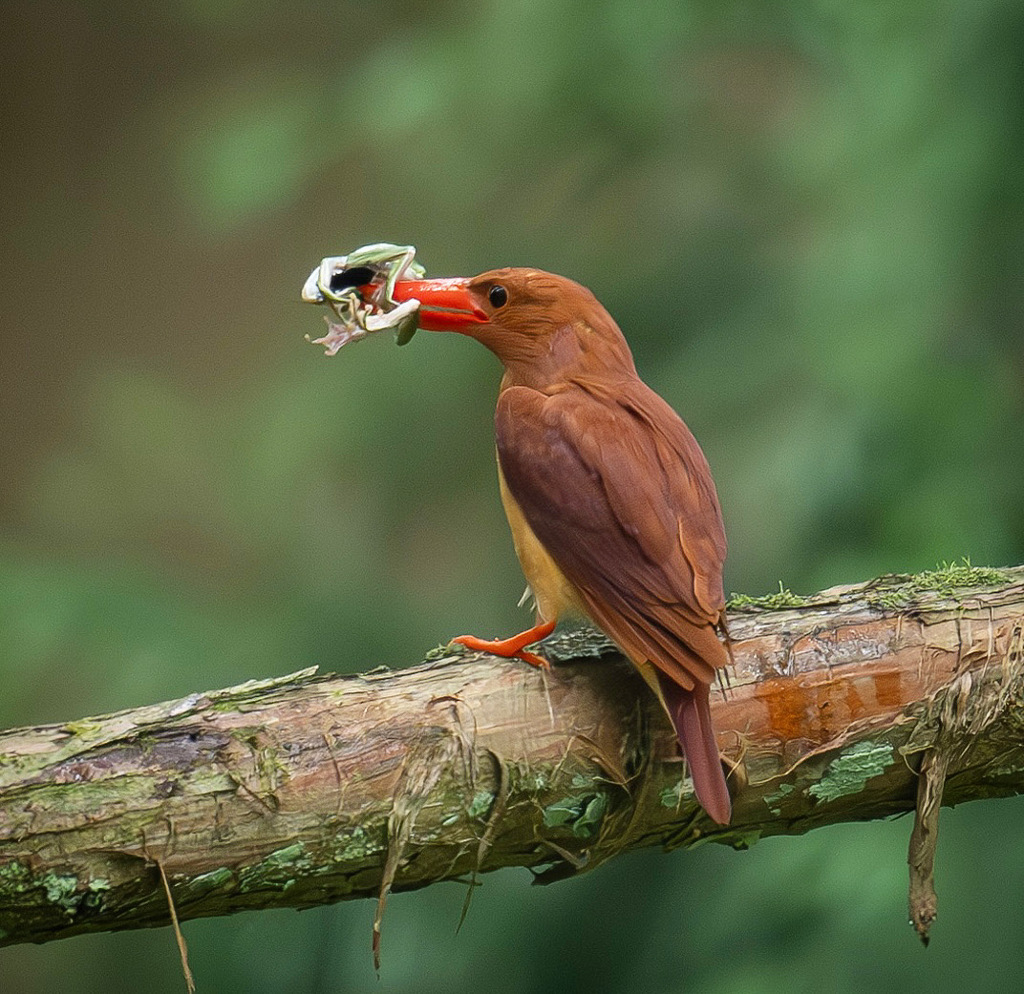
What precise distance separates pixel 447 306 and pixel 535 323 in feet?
0.51

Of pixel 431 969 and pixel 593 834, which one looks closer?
pixel 593 834

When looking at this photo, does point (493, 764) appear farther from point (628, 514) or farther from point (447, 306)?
point (447, 306)

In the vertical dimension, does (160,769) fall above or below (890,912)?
above

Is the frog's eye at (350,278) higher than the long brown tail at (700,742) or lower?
higher

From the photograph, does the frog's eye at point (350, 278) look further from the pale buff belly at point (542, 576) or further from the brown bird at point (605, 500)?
the pale buff belly at point (542, 576)

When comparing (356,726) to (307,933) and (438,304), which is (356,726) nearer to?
(438,304)

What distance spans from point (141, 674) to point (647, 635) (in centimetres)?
141

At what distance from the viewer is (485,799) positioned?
69.5 inches

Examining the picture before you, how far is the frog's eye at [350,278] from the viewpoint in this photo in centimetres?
→ 238

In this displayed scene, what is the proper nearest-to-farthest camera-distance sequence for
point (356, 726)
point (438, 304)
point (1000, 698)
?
1. point (356, 726)
2. point (1000, 698)
3. point (438, 304)

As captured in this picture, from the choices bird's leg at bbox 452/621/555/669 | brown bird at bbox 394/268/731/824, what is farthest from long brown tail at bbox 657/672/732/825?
bird's leg at bbox 452/621/555/669

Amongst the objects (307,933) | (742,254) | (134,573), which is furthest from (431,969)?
(742,254)

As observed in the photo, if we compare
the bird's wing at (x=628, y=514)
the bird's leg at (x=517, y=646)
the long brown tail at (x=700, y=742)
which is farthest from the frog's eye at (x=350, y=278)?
the long brown tail at (x=700, y=742)

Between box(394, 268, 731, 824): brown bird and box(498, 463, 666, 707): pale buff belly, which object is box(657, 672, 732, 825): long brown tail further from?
box(498, 463, 666, 707): pale buff belly
